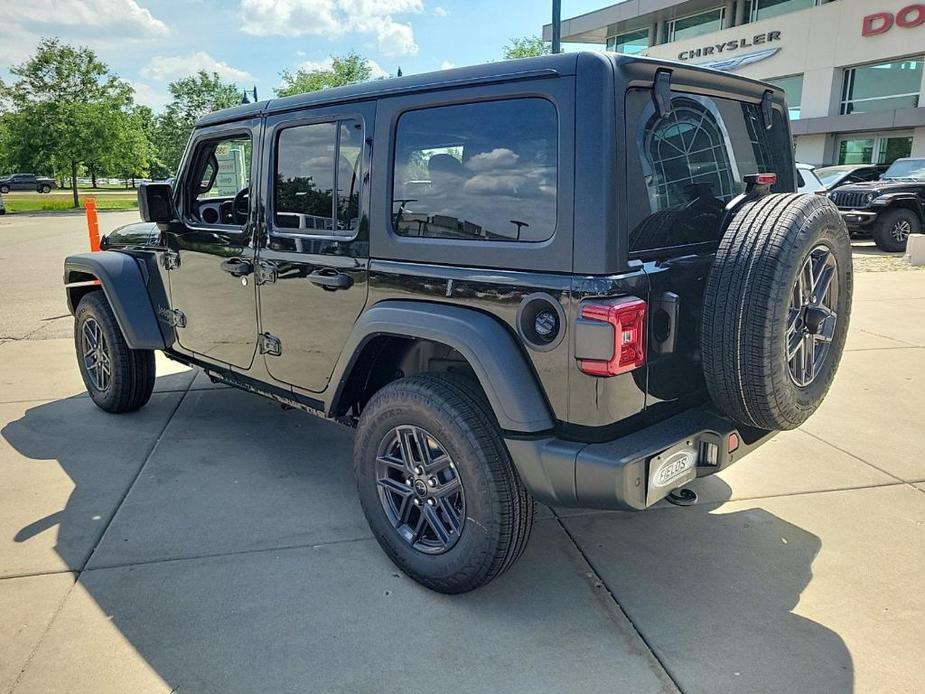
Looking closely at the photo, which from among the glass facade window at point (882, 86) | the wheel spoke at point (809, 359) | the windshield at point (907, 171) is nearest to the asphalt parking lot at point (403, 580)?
the wheel spoke at point (809, 359)

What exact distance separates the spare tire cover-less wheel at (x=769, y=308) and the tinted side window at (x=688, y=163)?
0.66ft

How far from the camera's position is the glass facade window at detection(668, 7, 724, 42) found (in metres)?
31.9

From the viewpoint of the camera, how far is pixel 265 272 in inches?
137

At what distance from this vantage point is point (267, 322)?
3.54 metres

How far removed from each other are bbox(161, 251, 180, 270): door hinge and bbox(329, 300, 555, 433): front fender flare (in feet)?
6.78

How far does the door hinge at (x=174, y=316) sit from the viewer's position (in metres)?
4.22

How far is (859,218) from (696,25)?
22997mm

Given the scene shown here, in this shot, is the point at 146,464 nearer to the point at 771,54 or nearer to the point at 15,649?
the point at 15,649

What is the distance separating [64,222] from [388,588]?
26.4m

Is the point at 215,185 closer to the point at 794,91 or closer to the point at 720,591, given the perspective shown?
the point at 720,591

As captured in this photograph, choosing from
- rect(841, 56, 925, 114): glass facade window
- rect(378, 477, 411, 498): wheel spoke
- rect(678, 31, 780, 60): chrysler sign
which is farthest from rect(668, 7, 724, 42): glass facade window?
rect(378, 477, 411, 498): wheel spoke

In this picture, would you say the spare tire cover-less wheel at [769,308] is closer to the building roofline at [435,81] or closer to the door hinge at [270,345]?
the building roofline at [435,81]

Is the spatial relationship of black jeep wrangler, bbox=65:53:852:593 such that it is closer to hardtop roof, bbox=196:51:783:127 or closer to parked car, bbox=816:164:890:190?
hardtop roof, bbox=196:51:783:127

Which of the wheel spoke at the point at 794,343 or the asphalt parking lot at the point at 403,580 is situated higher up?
the wheel spoke at the point at 794,343
